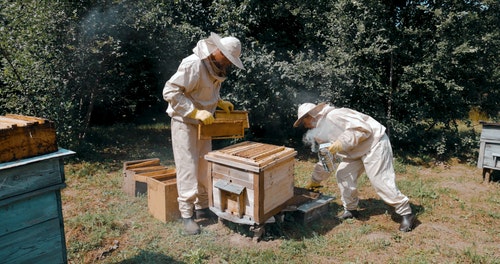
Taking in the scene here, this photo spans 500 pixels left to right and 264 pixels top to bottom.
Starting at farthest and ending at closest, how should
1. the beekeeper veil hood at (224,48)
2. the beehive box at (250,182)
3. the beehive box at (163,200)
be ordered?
the beehive box at (163,200) → the beekeeper veil hood at (224,48) → the beehive box at (250,182)

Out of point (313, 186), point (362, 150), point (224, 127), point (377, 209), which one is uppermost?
point (224, 127)

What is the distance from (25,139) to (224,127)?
6.41ft

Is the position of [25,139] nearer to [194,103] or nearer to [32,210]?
[32,210]

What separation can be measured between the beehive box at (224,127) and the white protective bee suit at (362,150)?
0.84 m

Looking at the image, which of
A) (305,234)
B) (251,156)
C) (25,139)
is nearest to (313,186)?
(305,234)

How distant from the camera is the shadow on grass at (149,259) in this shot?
3.24 metres

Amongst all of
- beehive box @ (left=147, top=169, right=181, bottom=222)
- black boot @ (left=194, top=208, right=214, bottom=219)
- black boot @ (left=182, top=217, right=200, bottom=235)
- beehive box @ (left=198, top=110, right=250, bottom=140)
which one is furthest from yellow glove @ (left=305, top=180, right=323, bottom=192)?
beehive box @ (left=147, top=169, right=181, bottom=222)

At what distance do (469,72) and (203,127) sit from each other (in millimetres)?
5624

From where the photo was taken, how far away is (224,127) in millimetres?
3830

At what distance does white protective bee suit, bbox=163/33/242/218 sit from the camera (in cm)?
358

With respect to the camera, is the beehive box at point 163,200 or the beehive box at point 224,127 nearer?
the beehive box at point 224,127

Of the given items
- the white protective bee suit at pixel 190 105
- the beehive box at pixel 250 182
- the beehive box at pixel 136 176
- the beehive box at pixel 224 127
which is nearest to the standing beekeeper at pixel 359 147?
the beehive box at pixel 250 182

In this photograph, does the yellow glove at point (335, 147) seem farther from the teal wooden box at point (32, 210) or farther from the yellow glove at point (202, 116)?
the teal wooden box at point (32, 210)

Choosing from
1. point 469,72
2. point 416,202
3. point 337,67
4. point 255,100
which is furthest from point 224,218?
point 469,72
